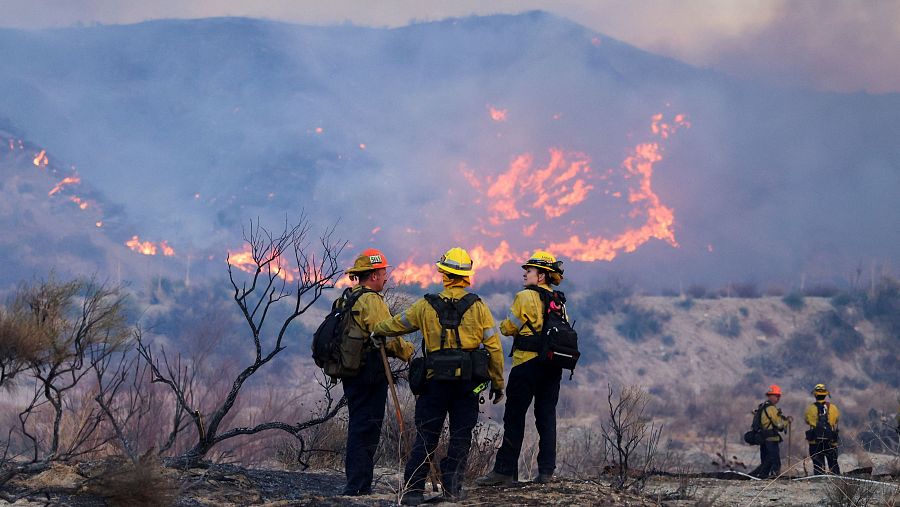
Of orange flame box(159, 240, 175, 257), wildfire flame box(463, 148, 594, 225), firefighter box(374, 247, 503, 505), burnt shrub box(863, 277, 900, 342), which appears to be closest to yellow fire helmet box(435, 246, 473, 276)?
firefighter box(374, 247, 503, 505)

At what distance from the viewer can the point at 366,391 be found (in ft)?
25.8

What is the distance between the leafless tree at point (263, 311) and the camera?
863cm

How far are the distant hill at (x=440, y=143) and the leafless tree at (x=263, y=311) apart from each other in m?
16.3

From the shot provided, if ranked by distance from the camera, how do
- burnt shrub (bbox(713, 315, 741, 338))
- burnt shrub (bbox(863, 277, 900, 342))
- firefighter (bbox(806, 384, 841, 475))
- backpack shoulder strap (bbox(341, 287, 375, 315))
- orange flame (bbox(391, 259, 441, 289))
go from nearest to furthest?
backpack shoulder strap (bbox(341, 287, 375, 315)) < firefighter (bbox(806, 384, 841, 475)) < burnt shrub (bbox(863, 277, 900, 342)) < burnt shrub (bbox(713, 315, 741, 338)) < orange flame (bbox(391, 259, 441, 289))

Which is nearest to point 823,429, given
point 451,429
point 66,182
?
point 451,429

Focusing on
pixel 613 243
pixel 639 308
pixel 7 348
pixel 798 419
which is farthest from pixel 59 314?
pixel 613 243

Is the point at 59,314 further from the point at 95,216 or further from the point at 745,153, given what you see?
the point at 745,153

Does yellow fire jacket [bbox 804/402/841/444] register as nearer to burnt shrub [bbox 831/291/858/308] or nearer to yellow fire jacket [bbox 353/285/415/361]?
yellow fire jacket [bbox 353/285/415/361]

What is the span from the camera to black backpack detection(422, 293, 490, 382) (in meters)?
7.43

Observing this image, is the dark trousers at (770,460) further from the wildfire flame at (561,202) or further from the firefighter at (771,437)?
the wildfire flame at (561,202)

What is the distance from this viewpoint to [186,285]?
64.2 meters

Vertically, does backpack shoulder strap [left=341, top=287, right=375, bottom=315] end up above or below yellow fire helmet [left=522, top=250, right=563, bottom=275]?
below

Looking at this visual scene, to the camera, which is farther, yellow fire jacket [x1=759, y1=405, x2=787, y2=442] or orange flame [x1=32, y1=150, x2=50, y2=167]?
orange flame [x1=32, y1=150, x2=50, y2=167]

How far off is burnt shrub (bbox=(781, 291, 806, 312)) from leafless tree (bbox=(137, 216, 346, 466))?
98.5 ft
